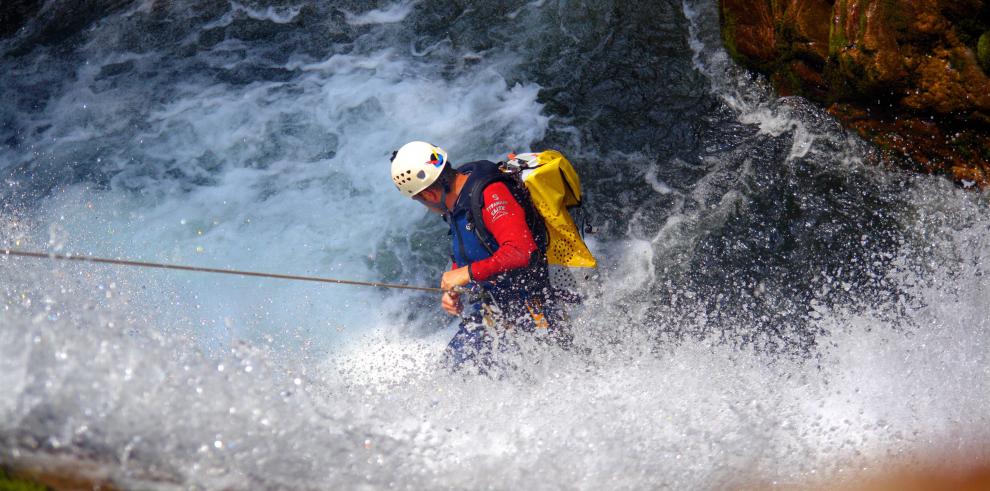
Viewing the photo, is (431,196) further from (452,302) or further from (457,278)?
(452,302)

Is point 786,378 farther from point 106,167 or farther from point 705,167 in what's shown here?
point 106,167

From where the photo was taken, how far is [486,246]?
5273 millimetres

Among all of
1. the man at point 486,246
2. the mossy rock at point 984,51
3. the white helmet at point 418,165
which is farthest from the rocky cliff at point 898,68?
the white helmet at point 418,165

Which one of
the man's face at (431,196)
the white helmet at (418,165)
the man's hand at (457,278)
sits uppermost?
the white helmet at (418,165)

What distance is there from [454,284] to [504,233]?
1.73 ft

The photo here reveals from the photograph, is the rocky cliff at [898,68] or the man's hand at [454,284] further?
the rocky cliff at [898,68]

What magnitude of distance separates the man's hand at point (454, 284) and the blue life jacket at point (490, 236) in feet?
0.68

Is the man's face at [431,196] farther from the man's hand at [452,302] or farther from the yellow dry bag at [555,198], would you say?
the man's hand at [452,302]

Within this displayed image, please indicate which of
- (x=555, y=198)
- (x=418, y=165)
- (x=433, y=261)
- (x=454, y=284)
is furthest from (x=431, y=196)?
(x=433, y=261)

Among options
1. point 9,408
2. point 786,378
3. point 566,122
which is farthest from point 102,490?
point 566,122

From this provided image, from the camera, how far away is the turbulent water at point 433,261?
4648 millimetres

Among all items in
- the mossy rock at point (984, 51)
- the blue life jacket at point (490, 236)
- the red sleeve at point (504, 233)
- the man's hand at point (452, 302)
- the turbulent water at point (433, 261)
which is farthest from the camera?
the mossy rock at point (984, 51)

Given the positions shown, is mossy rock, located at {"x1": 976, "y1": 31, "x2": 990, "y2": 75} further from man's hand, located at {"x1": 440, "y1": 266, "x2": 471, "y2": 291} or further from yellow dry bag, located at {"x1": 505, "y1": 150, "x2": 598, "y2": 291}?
man's hand, located at {"x1": 440, "y1": 266, "x2": 471, "y2": 291}

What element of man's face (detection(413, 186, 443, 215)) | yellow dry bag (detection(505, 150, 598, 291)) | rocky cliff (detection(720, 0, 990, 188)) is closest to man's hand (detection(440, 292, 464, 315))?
man's face (detection(413, 186, 443, 215))
